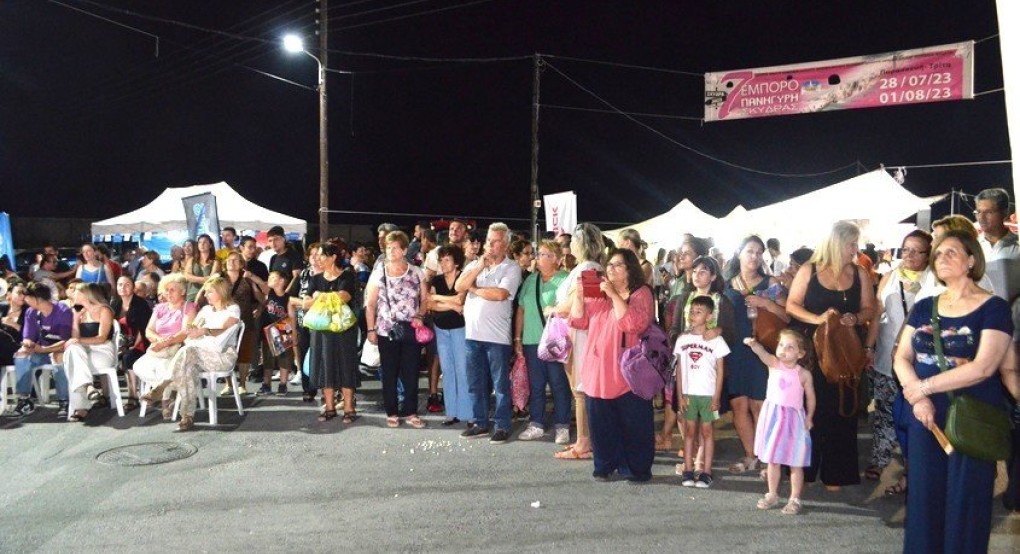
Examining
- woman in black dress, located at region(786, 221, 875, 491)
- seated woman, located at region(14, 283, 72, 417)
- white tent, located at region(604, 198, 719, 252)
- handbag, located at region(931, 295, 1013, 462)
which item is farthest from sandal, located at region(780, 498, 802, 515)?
white tent, located at region(604, 198, 719, 252)

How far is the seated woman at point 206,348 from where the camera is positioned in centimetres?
721

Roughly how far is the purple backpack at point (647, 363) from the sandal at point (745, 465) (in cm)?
99

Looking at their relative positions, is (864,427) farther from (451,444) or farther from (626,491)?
(451,444)

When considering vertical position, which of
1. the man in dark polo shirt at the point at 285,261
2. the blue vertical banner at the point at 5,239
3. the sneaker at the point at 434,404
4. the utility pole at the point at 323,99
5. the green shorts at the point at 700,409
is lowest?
the sneaker at the point at 434,404

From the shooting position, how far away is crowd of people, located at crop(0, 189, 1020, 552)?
3570 mm

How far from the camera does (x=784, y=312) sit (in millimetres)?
5426

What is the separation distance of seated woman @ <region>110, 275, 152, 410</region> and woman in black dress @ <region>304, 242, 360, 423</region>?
7.26 ft

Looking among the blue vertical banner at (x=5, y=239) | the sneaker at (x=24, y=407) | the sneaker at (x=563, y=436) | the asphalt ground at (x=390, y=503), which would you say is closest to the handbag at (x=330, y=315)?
the asphalt ground at (x=390, y=503)

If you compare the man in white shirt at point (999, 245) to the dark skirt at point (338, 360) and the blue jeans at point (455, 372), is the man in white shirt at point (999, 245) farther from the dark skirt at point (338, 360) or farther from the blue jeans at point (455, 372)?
the dark skirt at point (338, 360)

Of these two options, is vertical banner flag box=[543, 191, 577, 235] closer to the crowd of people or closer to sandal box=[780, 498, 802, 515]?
the crowd of people

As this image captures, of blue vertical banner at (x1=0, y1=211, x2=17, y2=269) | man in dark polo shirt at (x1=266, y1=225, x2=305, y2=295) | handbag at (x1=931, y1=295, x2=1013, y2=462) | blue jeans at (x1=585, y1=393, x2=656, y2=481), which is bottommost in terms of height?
blue jeans at (x1=585, y1=393, x2=656, y2=481)

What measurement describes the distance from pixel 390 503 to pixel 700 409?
2.37 meters

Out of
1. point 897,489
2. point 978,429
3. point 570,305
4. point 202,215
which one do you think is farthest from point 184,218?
point 978,429

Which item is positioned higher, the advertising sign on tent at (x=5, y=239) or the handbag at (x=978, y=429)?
the advertising sign on tent at (x=5, y=239)
